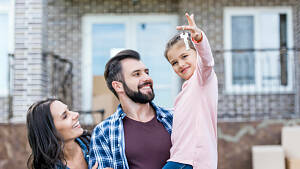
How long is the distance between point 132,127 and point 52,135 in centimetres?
62

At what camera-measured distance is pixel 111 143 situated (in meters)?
2.82

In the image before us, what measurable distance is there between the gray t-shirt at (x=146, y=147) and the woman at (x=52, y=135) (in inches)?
12.5

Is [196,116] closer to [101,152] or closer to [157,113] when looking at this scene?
[157,113]

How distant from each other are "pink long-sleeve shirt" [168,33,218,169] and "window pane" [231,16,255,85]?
6.32m

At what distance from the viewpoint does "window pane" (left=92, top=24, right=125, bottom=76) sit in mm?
9289

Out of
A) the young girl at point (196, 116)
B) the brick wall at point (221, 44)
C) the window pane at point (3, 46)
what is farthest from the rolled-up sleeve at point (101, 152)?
the window pane at point (3, 46)

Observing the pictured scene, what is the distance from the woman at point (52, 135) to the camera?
9.52ft

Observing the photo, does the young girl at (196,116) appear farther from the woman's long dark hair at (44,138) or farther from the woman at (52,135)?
the woman's long dark hair at (44,138)

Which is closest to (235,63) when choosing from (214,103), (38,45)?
(38,45)

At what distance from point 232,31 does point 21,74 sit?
498cm

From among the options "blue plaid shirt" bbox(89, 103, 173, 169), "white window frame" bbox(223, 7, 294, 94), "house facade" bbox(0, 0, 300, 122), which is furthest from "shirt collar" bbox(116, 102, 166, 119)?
"white window frame" bbox(223, 7, 294, 94)

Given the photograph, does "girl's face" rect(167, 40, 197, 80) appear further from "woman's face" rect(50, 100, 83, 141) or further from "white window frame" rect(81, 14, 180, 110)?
"white window frame" rect(81, 14, 180, 110)

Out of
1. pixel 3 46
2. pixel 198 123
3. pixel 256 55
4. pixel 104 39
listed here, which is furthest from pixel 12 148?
pixel 256 55

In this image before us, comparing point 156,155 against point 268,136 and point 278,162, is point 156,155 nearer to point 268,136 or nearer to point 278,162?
point 278,162
